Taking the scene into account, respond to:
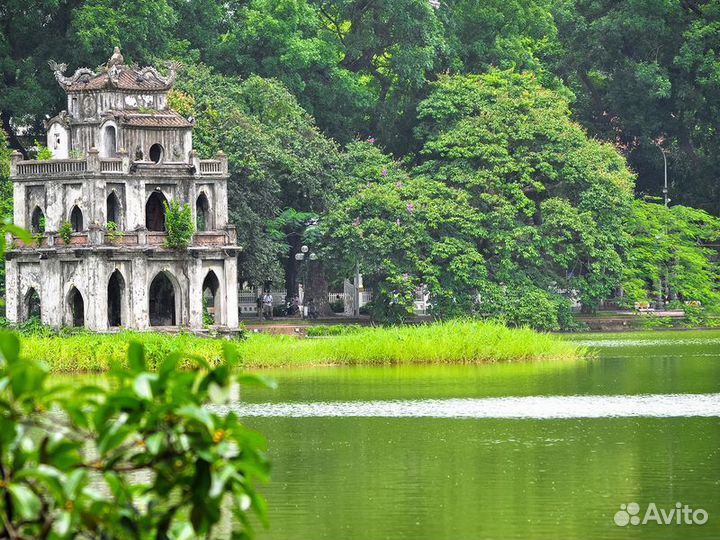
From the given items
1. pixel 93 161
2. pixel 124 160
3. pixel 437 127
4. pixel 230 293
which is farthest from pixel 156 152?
pixel 437 127

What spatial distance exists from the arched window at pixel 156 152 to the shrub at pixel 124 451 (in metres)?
44.4

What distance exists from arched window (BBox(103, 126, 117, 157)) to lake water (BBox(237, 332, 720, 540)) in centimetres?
1269

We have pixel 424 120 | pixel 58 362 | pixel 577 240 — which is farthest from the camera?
pixel 424 120

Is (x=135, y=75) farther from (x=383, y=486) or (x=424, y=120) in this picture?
(x=383, y=486)

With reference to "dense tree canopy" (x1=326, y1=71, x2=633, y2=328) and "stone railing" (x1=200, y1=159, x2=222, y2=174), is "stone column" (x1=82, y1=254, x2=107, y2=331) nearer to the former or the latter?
"stone railing" (x1=200, y1=159, x2=222, y2=174)

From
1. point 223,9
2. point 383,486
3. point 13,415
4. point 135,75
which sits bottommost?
point 383,486

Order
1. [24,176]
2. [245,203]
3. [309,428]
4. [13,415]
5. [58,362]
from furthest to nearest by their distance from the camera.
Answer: [245,203] → [24,176] → [58,362] → [309,428] → [13,415]

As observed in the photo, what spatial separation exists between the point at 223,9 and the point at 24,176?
725 inches

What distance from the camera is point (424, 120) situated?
6806 cm

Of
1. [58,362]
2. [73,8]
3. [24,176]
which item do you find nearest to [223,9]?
[73,8]

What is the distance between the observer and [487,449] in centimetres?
2681

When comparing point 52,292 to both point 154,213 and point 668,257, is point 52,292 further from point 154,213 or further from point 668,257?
point 668,257

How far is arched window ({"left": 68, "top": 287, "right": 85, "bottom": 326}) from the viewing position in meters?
51.5

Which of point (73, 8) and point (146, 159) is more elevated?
point (73, 8)
